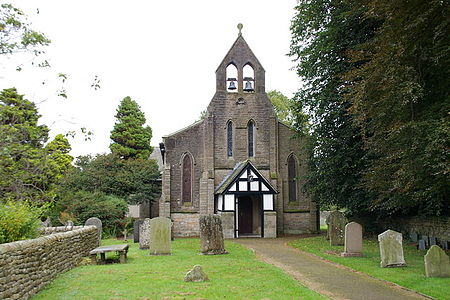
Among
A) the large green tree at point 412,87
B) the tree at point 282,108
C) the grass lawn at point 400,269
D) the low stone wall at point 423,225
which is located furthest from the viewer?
the tree at point 282,108

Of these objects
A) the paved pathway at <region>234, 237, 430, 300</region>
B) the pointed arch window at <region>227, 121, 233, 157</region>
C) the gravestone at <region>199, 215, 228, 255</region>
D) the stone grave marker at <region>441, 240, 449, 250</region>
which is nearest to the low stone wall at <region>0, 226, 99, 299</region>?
the gravestone at <region>199, 215, 228, 255</region>

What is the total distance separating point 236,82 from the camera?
3061 cm

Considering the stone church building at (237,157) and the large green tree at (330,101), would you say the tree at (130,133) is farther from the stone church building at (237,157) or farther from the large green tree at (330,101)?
the large green tree at (330,101)

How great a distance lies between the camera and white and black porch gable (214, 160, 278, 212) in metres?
27.2

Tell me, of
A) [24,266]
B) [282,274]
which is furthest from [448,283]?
[24,266]

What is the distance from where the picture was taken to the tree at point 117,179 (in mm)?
32062

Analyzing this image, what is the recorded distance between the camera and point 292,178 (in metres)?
30.6

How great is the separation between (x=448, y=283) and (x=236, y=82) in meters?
22.4

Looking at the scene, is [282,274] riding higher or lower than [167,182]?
lower

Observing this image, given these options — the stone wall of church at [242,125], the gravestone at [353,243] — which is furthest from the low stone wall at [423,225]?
the stone wall of church at [242,125]

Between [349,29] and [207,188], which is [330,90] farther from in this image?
[207,188]

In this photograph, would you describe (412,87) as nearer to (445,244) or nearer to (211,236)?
(445,244)

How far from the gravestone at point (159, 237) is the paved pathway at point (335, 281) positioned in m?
3.87

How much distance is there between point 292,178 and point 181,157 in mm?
8210
